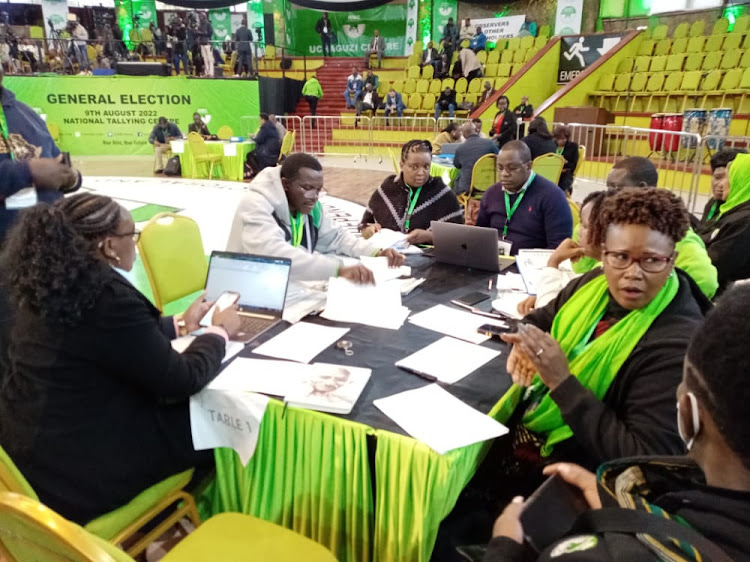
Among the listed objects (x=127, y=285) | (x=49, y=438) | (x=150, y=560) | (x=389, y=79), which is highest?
(x=389, y=79)

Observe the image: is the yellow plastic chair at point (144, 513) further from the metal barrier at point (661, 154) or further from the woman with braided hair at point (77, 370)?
the metal barrier at point (661, 154)

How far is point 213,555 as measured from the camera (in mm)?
1294

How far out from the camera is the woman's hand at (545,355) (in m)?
1.38

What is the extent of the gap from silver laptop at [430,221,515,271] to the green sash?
0.93 metres

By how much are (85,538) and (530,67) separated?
14.1m

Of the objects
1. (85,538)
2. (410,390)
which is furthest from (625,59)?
(85,538)

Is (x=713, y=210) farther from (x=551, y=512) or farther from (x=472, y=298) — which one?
(x=551, y=512)

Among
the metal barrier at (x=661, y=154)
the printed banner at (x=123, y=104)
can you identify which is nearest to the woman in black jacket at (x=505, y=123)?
the metal barrier at (x=661, y=154)

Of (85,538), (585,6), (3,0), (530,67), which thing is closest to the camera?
(85,538)

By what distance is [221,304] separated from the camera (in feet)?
6.11

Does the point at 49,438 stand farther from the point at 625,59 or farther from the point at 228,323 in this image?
the point at 625,59

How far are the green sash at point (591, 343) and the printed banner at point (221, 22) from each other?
20819 millimetres

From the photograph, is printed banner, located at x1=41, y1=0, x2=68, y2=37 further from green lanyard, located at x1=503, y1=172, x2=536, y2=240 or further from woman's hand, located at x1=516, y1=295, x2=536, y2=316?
woman's hand, located at x1=516, y1=295, x2=536, y2=316

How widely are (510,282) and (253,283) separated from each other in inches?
47.1
